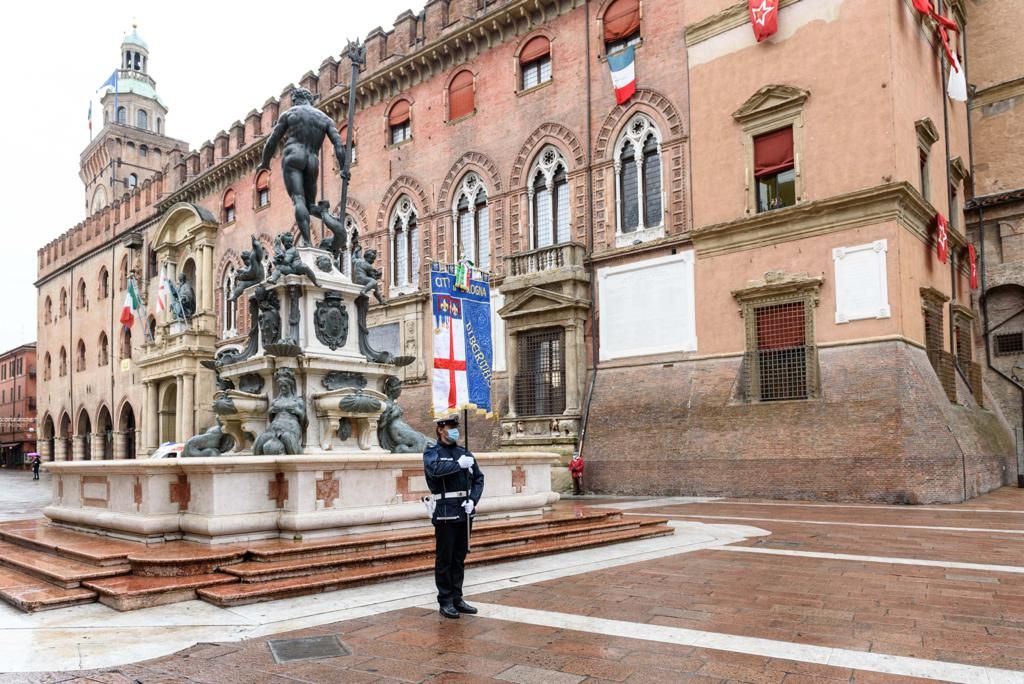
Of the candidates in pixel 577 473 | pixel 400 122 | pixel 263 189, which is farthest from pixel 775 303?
pixel 263 189

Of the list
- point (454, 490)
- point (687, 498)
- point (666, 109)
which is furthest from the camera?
point (666, 109)

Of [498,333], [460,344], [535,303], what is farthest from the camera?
[498,333]

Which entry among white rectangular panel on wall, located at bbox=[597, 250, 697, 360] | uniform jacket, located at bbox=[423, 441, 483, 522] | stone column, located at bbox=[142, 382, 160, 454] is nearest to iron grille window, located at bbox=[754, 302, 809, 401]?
white rectangular panel on wall, located at bbox=[597, 250, 697, 360]

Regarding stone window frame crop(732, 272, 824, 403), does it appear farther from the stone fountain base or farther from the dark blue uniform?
the dark blue uniform

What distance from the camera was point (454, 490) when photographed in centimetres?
670

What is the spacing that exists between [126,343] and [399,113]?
957 inches

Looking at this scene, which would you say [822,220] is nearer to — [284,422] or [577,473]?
[577,473]

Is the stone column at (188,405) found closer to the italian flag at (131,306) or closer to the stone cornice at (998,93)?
the italian flag at (131,306)

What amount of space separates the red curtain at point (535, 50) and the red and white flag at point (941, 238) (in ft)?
40.2

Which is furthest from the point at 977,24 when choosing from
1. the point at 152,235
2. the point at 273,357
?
the point at 152,235

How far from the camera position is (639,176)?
23.0 metres

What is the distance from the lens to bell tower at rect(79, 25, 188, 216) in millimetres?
62656

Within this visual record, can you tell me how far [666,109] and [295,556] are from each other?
17.8 meters

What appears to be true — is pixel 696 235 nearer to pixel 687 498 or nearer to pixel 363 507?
pixel 687 498
